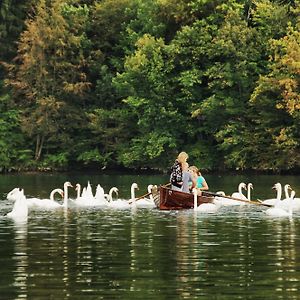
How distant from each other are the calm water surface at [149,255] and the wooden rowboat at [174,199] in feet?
1.89

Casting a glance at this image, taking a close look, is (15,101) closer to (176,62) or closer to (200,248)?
(176,62)

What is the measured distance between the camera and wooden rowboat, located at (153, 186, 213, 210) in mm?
41062

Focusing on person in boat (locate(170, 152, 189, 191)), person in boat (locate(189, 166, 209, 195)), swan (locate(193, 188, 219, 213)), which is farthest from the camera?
person in boat (locate(189, 166, 209, 195))

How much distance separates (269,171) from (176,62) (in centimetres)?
904

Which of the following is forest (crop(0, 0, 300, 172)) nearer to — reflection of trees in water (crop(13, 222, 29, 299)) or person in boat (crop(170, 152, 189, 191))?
person in boat (crop(170, 152, 189, 191))

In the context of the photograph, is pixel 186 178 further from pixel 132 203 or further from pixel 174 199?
pixel 132 203

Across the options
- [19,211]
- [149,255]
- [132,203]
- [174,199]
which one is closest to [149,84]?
[132,203]

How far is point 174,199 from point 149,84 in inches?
1547

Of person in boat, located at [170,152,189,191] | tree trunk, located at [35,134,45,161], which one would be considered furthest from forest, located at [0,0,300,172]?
person in boat, located at [170,152,189,191]

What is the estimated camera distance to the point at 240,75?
76500mm

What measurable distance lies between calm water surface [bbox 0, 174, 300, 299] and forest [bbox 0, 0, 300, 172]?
3455 cm

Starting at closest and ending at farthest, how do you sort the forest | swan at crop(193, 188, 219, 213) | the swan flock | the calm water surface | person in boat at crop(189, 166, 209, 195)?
the calm water surface → the swan flock → swan at crop(193, 188, 219, 213) → person in boat at crop(189, 166, 209, 195) → the forest

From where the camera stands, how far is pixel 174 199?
1624 inches

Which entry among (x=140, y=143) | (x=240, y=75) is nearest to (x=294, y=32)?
(x=240, y=75)
